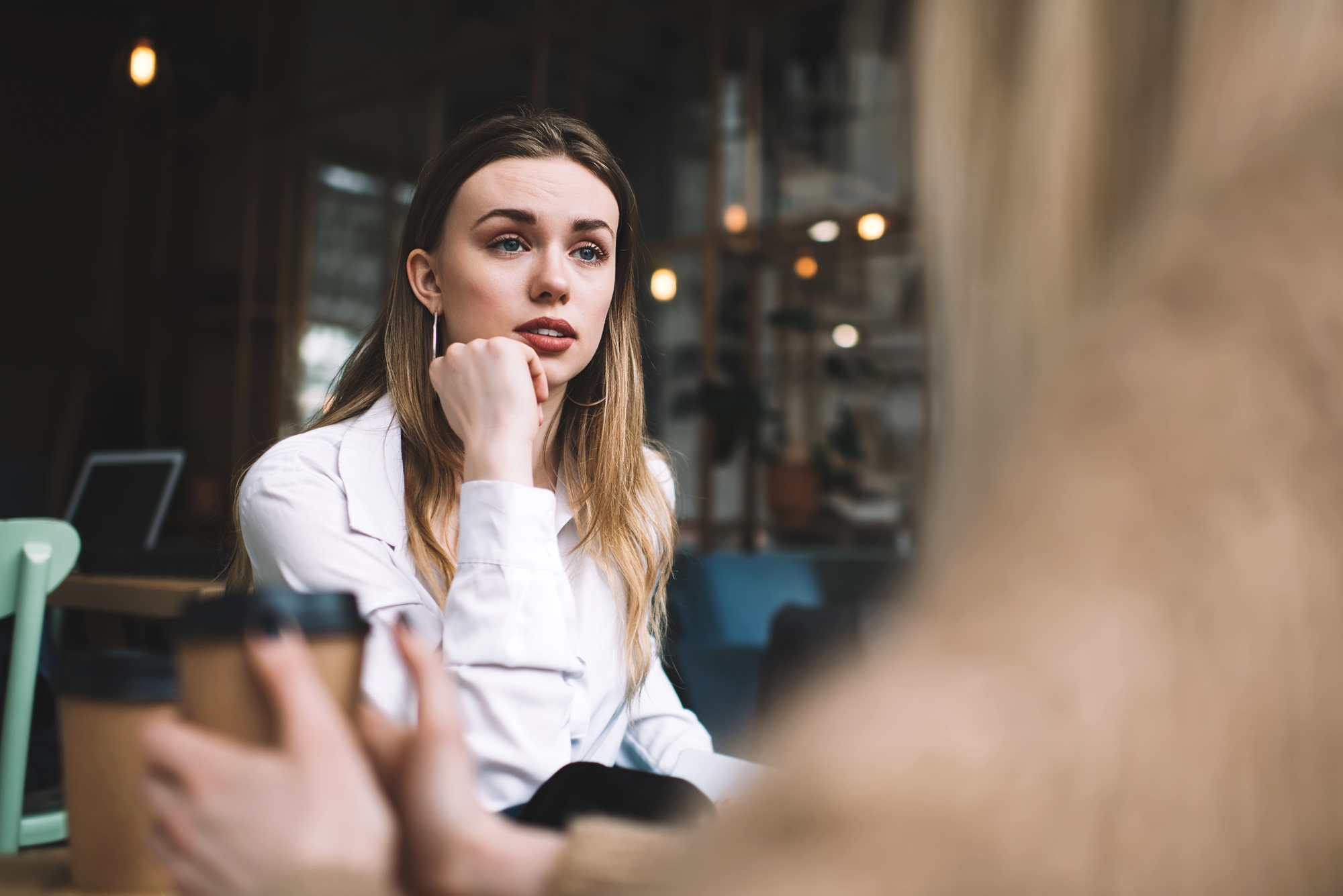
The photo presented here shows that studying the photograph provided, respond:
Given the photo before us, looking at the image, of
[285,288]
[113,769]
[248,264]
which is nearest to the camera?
[113,769]

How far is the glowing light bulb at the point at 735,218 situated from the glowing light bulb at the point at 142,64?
3.18 m

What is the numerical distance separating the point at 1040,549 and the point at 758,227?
573 cm

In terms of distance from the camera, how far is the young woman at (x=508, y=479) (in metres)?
0.76

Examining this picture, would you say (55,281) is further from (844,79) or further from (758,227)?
(844,79)

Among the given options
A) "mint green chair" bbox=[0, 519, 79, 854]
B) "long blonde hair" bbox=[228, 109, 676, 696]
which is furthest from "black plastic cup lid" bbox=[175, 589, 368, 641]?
"mint green chair" bbox=[0, 519, 79, 854]

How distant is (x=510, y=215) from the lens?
3.50 feet

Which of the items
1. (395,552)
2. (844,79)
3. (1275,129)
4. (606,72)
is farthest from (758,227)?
(1275,129)

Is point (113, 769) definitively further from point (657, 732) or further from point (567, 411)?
point (567, 411)

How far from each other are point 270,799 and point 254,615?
0.21 feet

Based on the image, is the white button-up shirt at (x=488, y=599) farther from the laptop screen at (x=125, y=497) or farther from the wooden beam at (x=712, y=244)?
the wooden beam at (x=712, y=244)

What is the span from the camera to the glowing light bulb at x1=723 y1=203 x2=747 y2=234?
5.95 m

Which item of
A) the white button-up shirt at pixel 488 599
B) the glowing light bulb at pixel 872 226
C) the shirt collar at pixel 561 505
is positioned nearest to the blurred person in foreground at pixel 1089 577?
the white button-up shirt at pixel 488 599

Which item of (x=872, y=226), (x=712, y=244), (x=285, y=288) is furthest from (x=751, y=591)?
(x=285, y=288)

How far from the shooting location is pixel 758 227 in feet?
19.2
